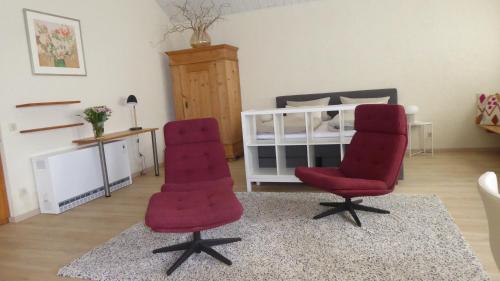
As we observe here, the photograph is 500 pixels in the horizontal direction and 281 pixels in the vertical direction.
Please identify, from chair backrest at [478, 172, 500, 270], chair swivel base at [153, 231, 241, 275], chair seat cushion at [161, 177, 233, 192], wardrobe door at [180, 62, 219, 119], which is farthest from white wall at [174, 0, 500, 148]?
chair backrest at [478, 172, 500, 270]

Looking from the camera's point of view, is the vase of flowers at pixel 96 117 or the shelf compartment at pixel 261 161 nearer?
the shelf compartment at pixel 261 161

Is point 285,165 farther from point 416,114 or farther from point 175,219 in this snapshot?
point 416,114

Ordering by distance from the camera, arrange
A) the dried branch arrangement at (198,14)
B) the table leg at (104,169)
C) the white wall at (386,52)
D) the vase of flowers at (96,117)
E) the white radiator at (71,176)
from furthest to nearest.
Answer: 1. the dried branch arrangement at (198,14)
2. the white wall at (386,52)
3. the vase of flowers at (96,117)
4. the table leg at (104,169)
5. the white radiator at (71,176)

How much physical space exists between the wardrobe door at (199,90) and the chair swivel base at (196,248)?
3.69 metres

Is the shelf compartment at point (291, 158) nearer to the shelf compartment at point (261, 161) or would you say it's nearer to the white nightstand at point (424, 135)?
the shelf compartment at point (261, 161)

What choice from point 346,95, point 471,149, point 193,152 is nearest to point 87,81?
point 193,152

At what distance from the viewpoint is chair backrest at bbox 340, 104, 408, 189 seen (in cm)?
299

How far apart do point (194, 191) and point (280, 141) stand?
1.45m

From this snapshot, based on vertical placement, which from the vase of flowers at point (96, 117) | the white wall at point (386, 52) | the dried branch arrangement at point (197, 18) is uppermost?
the dried branch arrangement at point (197, 18)

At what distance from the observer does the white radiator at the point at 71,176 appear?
401 centimetres

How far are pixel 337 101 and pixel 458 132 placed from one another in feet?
6.34

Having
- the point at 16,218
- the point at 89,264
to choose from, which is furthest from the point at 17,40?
the point at 89,264

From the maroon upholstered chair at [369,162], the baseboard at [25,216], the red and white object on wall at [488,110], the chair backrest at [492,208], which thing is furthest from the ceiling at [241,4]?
the chair backrest at [492,208]

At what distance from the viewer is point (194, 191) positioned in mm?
2904
